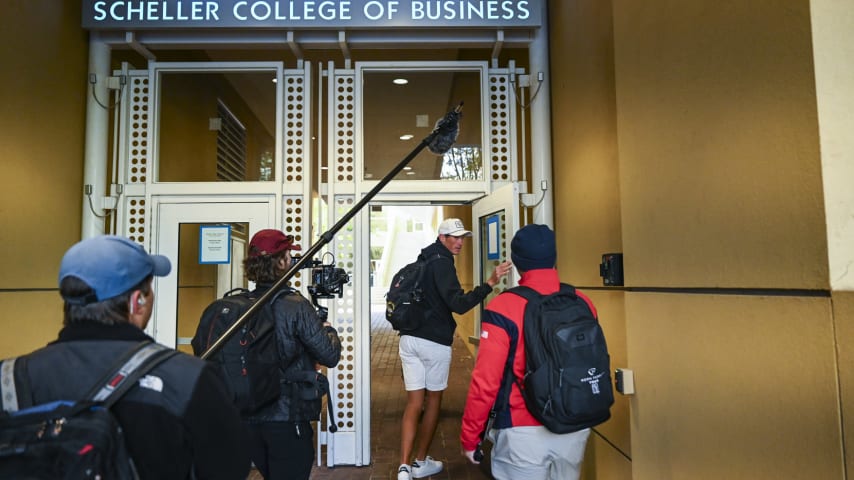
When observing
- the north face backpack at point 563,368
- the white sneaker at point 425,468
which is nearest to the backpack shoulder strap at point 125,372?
the north face backpack at point 563,368

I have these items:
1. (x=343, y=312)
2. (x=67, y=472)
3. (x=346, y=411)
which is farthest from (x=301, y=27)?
(x=67, y=472)

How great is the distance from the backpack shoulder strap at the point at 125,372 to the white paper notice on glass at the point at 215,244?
9.72 feet

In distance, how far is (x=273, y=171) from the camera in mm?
4121

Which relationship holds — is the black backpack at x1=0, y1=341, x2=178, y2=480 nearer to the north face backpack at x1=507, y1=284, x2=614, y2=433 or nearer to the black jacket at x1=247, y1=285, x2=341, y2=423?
the black jacket at x1=247, y1=285, x2=341, y2=423

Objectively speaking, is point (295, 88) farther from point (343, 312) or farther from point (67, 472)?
point (67, 472)

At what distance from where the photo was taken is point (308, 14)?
369 centimetres

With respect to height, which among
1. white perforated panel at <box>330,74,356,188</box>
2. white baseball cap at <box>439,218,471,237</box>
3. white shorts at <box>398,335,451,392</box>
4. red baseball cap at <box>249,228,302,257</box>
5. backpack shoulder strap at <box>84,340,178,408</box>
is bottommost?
white shorts at <box>398,335,451,392</box>

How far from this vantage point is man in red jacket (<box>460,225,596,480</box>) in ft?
6.32

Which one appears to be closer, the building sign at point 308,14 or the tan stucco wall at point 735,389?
the tan stucco wall at point 735,389

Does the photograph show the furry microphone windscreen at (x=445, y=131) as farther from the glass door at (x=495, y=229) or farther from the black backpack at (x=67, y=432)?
the black backpack at (x=67, y=432)

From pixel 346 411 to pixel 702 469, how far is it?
2709 millimetres

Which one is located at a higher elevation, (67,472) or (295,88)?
(295,88)

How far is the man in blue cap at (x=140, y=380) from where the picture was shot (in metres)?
1.04

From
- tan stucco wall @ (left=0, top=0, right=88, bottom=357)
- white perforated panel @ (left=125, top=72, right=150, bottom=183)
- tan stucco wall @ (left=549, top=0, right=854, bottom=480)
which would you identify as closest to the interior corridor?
tan stucco wall @ (left=549, top=0, right=854, bottom=480)
